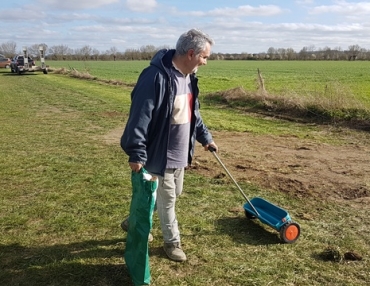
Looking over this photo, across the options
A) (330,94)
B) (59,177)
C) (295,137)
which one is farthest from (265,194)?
(330,94)

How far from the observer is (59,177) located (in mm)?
6195

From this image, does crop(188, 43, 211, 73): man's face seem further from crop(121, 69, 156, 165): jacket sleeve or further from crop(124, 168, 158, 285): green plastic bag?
crop(124, 168, 158, 285): green plastic bag

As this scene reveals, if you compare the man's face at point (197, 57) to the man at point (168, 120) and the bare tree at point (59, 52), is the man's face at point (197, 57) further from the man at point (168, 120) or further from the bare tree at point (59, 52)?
the bare tree at point (59, 52)

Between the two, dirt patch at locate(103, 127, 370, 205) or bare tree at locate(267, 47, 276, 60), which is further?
bare tree at locate(267, 47, 276, 60)

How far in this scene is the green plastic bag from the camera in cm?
315

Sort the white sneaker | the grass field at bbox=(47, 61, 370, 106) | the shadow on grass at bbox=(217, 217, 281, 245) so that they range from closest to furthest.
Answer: the white sneaker < the shadow on grass at bbox=(217, 217, 281, 245) < the grass field at bbox=(47, 61, 370, 106)

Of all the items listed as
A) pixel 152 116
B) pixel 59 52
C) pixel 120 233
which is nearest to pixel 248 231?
pixel 120 233

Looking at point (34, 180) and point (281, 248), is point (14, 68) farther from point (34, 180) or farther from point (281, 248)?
point (281, 248)

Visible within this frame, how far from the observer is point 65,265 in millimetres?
3629

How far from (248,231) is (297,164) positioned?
3.00m

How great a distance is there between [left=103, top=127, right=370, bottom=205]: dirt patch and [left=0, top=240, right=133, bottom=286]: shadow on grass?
111 inches

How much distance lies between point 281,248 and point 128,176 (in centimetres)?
305

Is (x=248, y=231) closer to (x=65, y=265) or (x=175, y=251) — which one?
(x=175, y=251)

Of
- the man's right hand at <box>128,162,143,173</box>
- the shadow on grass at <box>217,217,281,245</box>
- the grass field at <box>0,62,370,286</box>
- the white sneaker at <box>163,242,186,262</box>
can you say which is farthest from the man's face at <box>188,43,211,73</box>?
the shadow on grass at <box>217,217,281,245</box>
